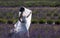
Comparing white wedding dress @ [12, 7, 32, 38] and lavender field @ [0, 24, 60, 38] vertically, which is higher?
white wedding dress @ [12, 7, 32, 38]

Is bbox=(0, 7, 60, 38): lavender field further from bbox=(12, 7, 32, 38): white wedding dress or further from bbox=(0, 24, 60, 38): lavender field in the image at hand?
bbox=(12, 7, 32, 38): white wedding dress

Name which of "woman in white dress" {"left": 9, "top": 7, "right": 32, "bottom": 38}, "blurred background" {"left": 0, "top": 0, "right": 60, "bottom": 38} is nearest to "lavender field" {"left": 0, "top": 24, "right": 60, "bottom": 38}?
"blurred background" {"left": 0, "top": 0, "right": 60, "bottom": 38}

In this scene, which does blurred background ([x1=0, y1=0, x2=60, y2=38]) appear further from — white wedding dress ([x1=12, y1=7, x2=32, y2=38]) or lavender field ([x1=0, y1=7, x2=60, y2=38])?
white wedding dress ([x1=12, y1=7, x2=32, y2=38])

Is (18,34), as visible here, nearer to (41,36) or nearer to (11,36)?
(11,36)

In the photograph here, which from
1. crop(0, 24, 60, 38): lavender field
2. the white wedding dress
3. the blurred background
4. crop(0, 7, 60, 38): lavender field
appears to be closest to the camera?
the white wedding dress

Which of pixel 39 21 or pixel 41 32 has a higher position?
pixel 41 32

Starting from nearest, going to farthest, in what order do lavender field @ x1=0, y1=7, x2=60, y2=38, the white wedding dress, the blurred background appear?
the white wedding dress, lavender field @ x1=0, y1=7, x2=60, y2=38, the blurred background

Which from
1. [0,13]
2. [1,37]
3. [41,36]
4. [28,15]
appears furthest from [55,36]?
[0,13]

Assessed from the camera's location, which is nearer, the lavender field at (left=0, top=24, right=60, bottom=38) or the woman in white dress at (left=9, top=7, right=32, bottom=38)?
the woman in white dress at (left=9, top=7, right=32, bottom=38)

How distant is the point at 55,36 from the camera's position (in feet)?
21.0

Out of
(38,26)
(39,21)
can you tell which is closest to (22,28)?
(38,26)

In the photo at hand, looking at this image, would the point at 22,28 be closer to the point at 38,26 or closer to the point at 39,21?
the point at 38,26

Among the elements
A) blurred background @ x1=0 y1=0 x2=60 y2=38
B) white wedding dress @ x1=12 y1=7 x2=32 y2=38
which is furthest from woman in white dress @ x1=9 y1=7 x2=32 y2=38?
blurred background @ x1=0 y1=0 x2=60 y2=38

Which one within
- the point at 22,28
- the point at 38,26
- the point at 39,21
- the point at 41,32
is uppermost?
the point at 22,28
